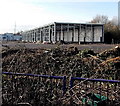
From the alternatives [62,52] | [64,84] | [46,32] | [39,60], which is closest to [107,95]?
[64,84]

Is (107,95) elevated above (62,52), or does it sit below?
below

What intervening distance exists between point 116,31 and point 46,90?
39.6m

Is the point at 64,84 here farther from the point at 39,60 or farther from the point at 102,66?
the point at 39,60

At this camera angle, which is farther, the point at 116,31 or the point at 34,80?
the point at 116,31

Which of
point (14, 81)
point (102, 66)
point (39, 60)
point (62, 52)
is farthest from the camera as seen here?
point (62, 52)

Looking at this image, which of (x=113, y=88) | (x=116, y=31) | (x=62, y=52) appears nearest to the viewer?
(x=113, y=88)

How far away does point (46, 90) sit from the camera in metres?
4.62

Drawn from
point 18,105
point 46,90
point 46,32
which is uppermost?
point 46,32

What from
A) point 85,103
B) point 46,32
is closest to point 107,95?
point 85,103

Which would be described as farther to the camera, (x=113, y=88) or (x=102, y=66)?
(x=102, y=66)

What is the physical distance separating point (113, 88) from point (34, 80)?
168cm

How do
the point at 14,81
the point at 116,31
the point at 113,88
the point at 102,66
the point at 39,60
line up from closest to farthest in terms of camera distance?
the point at 113,88 → the point at 14,81 → the point at 102,66 → the point at 39,60 → the point at 116,31

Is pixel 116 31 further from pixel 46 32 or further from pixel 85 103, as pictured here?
pixel 85 103

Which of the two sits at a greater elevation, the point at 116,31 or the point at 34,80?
the point at 116,31
